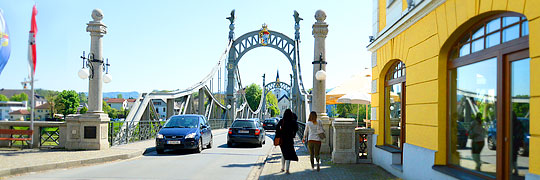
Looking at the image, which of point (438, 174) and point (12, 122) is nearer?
point (438, 174)

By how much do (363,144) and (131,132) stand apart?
9571 mm

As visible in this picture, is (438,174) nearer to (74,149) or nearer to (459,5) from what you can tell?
(459,5)

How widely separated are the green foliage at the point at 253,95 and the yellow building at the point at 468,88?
100001 millimetres

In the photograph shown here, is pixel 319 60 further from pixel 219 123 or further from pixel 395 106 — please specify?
pixel 219 123

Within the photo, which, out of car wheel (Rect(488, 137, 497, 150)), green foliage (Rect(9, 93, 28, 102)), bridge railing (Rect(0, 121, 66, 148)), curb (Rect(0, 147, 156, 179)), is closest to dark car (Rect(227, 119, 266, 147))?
curb (Rect(0, 147, 156, 179))

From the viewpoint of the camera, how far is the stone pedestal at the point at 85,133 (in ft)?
44.2

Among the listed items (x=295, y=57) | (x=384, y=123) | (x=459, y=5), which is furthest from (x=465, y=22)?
(x=295, y=57)

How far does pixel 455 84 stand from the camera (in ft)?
22.6

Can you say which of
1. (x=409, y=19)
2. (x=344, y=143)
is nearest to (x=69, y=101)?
(x=344, y=143)

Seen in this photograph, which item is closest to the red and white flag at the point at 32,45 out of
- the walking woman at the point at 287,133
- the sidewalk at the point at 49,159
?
the sidewalk at the point at 49,159

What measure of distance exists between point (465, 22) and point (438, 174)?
2.42 metres

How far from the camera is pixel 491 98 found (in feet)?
18.7

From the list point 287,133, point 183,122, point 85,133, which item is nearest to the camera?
point 287,133

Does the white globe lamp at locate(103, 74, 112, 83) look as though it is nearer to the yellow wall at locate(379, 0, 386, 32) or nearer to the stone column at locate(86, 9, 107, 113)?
the stone column at locate(86, 9, 107, 113)
